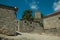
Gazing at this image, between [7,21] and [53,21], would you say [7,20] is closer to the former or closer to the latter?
[7,21]

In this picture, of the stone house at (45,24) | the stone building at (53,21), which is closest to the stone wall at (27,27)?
the stone house at (45,24)

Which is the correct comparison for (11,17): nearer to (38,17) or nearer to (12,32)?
(12,32)

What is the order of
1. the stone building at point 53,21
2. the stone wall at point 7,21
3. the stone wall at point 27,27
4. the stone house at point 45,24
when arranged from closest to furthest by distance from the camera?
the stone wall at point 7,21 → the stone wall at point 27,27 → the stone house at point 45,24 → the stone building at point 53,21

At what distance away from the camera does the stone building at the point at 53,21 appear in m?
23.4

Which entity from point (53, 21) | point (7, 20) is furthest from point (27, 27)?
point (7, 20)

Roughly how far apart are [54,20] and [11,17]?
487 inches

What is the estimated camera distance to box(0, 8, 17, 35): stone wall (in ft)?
42.0

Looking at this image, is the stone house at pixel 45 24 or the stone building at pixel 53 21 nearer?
the stone house at pixel 45 24

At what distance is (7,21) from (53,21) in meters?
13.1

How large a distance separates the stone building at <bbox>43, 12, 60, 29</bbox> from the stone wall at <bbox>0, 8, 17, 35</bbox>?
38.5 feet

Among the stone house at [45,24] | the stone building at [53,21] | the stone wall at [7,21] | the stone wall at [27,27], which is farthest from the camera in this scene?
the stone building at [53,21]

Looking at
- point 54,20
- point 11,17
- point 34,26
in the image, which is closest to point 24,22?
point 34,26

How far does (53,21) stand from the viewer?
24328 mm

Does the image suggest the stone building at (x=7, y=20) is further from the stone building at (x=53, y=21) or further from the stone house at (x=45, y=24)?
the stone building at (x=53, y=21)
